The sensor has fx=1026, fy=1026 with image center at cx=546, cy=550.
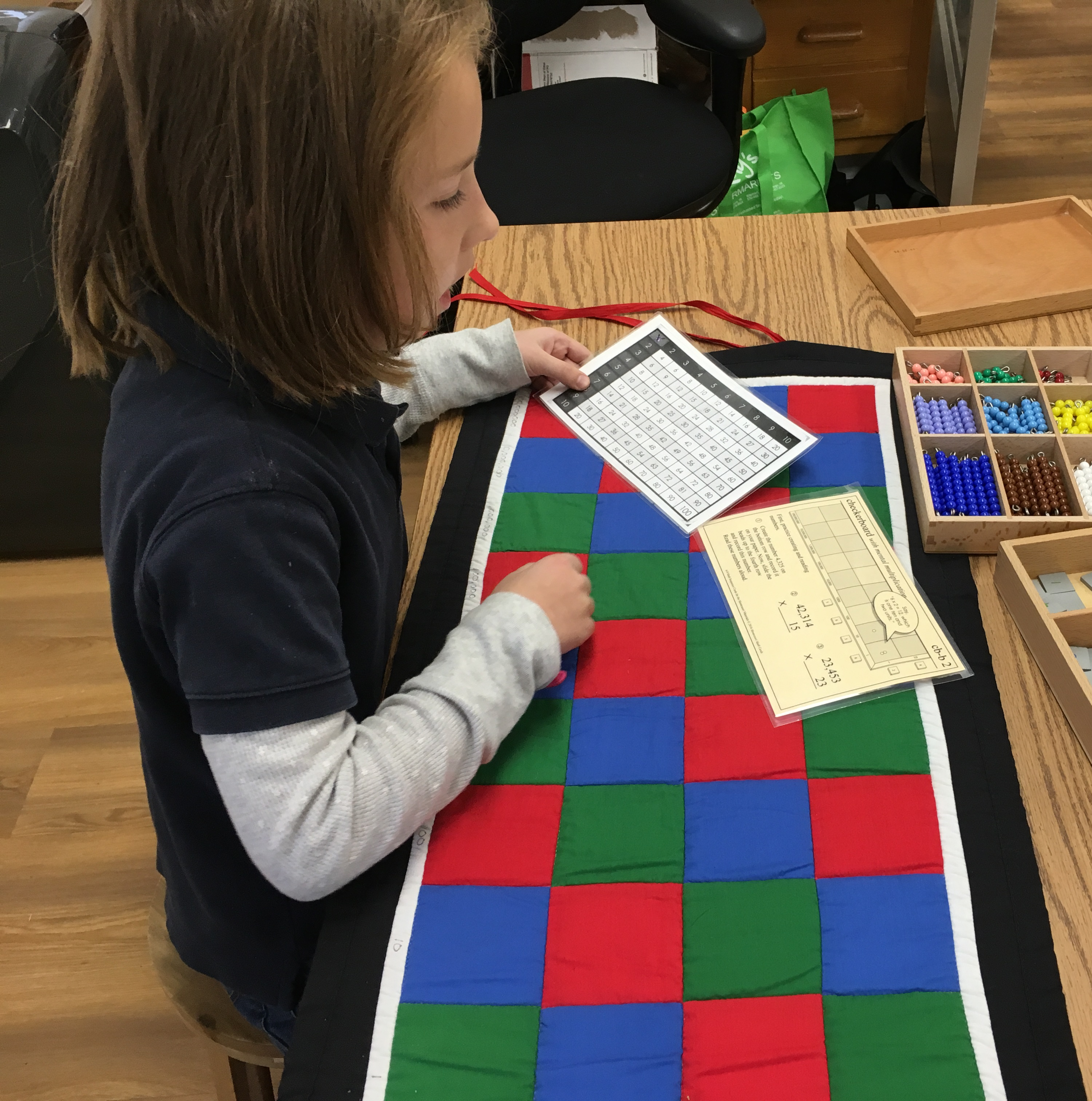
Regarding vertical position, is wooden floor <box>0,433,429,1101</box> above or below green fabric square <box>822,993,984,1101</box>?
Answer: below

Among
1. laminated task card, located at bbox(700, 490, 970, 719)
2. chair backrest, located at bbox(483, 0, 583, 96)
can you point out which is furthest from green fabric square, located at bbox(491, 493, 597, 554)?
chair backrest, located at bbox(483, 0, 583, 96)

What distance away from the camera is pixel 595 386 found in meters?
1.01

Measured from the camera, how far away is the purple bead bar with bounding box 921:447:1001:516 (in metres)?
0.83

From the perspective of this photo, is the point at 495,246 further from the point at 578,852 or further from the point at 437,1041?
the point at 437,1041

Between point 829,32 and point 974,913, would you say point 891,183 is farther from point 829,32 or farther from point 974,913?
point 974,913

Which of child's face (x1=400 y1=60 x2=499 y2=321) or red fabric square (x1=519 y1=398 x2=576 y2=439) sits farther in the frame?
red fabric square (x1=519 y1=398 x2=576 y2=439)

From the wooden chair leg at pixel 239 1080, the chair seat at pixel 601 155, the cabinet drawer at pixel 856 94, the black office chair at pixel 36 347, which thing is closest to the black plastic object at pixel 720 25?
the chair seat at pixel 601 155

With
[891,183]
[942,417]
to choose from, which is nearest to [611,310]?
[942,417]

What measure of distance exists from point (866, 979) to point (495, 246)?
0.92m

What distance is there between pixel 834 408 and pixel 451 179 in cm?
48

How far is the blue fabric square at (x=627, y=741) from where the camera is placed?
701 millimetres

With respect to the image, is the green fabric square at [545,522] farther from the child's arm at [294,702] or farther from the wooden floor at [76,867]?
the wooden floor at [76,867]

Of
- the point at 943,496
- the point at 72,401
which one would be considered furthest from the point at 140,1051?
the point at 943,496

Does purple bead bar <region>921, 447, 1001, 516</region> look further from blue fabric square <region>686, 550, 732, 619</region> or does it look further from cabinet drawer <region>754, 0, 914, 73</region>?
cabinet drawer <region>754, 0, 914, 73</region>
